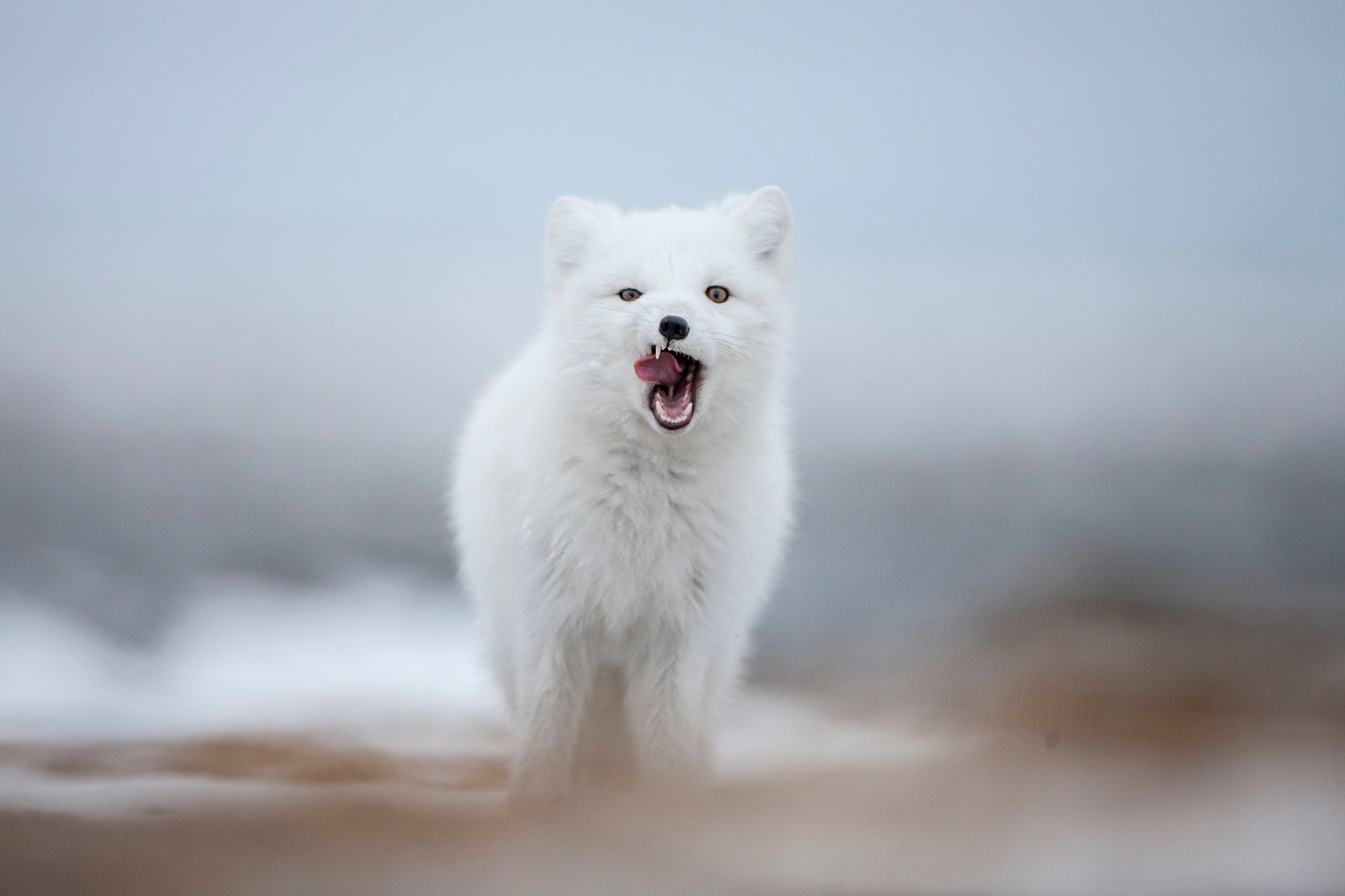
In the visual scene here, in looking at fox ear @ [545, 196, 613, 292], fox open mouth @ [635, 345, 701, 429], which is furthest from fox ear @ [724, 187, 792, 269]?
fox open mouth @ [635, 345, 701, 429]

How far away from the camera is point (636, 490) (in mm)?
3154

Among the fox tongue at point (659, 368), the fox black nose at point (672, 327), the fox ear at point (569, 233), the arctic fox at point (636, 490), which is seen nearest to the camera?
the fox black nose at point (672, 327)

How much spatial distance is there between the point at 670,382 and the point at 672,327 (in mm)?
227

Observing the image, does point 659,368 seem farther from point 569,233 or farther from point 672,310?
point 569,233

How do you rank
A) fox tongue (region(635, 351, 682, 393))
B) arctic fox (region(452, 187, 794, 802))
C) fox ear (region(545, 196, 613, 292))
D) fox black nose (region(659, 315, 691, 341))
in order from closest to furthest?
fox black nose (region(659, 315, 691, 341)) < fox tongue (region(635, 351, 682, 393)) < arctic fox (region(452, 187, 794, 802)) < fox ear (region(545, 196, 613, 292))

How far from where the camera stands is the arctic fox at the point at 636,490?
121 inches

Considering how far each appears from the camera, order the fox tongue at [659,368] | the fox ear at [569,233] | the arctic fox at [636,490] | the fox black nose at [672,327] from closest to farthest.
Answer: the fox black nose at [672,327] → the fox tongue at [659,368] → the arctic fox at [636,490] → the fox ear at [569,233]

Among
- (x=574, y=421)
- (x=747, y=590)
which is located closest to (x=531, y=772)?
(x=747, y=590)

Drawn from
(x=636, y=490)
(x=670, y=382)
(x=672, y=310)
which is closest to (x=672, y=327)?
(x=672, y=310)

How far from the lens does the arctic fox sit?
3074mm

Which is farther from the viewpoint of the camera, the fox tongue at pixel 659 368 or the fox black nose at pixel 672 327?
the fox tongue at pixel 659 368

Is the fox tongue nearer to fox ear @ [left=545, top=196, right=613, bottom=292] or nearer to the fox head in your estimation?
the fox head

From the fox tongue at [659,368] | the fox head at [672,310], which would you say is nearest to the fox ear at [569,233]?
the fox head at [672,310]

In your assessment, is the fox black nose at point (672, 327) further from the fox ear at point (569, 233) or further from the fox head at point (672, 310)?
the fox ear at point (569, 233)
